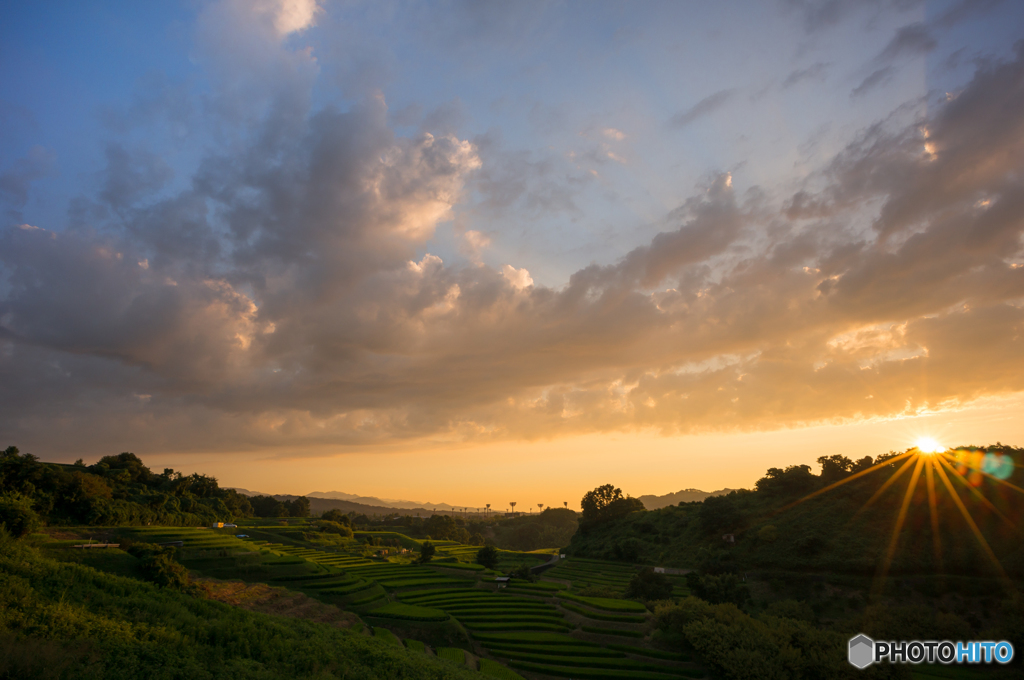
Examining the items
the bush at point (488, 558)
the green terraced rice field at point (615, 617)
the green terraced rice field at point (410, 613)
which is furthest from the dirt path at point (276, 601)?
the bush at point (488, 558)

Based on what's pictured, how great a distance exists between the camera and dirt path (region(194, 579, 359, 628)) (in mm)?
37312

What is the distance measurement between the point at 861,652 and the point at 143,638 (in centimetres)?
4475

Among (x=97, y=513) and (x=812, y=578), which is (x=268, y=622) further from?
(x=812, y=578)

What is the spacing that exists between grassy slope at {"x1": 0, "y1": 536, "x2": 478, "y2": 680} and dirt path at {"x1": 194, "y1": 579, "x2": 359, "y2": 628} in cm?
1492

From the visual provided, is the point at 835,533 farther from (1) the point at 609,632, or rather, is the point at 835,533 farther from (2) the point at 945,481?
(1) the point at 609,632

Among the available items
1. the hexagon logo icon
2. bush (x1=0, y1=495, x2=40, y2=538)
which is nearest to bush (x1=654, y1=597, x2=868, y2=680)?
the hexagon logo icon

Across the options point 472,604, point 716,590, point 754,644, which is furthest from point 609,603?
point 754,644

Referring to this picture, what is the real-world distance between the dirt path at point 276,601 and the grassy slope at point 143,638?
48.9ft

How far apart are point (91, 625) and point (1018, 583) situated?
2956 inches

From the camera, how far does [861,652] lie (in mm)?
32938

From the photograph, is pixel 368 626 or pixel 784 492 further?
pixel 784 492

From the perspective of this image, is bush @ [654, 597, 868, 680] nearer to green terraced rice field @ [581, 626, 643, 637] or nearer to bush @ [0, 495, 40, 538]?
green terraced rice field @ [581, 626, 643, 637]

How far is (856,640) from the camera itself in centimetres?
3359

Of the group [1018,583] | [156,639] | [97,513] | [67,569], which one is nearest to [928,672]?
[1018,583]
